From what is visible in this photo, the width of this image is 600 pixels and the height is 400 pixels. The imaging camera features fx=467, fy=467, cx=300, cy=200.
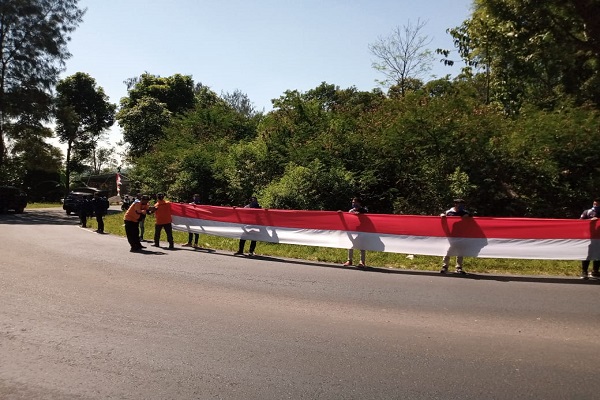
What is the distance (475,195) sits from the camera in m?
17.4

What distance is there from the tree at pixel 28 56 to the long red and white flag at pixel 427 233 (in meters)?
30.2

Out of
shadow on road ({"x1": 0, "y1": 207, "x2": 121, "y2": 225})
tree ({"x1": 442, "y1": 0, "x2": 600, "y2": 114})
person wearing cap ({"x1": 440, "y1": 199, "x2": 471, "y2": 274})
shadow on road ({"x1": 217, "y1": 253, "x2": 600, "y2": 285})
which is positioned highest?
tree ({"x1": 442, "y1": 0, "x2": 600, "y2": 114})

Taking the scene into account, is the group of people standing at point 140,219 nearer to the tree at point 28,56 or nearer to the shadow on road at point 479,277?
the shadow on road at point 479,277

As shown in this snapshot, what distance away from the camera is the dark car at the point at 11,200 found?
31.4m

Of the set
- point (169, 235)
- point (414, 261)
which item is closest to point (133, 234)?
point (169, 235)

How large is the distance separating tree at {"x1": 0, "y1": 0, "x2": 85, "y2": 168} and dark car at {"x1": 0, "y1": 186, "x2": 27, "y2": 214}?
7301mm

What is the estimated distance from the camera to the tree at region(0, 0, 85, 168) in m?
36.3

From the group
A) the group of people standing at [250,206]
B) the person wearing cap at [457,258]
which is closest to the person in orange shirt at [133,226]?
the group of people standing at [250,206]

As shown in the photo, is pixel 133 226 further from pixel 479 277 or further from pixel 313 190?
pixel 479 277

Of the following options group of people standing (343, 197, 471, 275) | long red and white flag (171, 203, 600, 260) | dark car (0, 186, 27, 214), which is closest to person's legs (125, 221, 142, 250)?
long red and white flag (171, 203, 600, 260)

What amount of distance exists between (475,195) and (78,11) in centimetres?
3663

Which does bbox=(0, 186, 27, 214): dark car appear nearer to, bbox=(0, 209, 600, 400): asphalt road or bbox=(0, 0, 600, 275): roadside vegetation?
bbox=(0, 0, 600, 275): roadside vegetation

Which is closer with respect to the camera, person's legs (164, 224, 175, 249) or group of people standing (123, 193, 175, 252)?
group of people standing (123, 193, 175, 252)

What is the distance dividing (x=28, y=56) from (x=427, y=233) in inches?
1492
